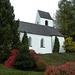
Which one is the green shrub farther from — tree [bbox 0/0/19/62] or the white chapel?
the white chapel

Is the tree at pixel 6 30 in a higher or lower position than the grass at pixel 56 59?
higher

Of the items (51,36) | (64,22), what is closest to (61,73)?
(51,36)

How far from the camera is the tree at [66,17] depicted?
33375 millimetres

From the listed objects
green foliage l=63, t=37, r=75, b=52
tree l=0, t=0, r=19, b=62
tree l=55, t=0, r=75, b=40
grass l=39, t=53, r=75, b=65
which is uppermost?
tree l=55, t=0, r=75, b=40

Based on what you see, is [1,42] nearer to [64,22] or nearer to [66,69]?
[66,69]

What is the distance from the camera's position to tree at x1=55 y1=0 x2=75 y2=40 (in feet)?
109

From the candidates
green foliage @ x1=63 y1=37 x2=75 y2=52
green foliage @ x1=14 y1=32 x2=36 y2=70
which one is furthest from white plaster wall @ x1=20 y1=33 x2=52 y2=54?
green foliage @ x1=14 y1=32 x2=36 y2=70

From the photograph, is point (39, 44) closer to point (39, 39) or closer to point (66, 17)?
point (39, 39)

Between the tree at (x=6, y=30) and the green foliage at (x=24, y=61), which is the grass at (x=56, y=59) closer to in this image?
the green foliage at (x=24, y=61)

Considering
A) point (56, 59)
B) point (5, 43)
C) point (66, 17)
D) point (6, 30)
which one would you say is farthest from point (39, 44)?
point (66, 17)

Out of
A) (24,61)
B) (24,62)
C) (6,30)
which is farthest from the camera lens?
(6,30)

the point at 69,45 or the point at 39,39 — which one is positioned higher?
the point at 39,39

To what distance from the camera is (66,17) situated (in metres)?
33.3

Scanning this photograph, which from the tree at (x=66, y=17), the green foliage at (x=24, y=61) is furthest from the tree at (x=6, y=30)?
the tree at (x=66, y=17)
